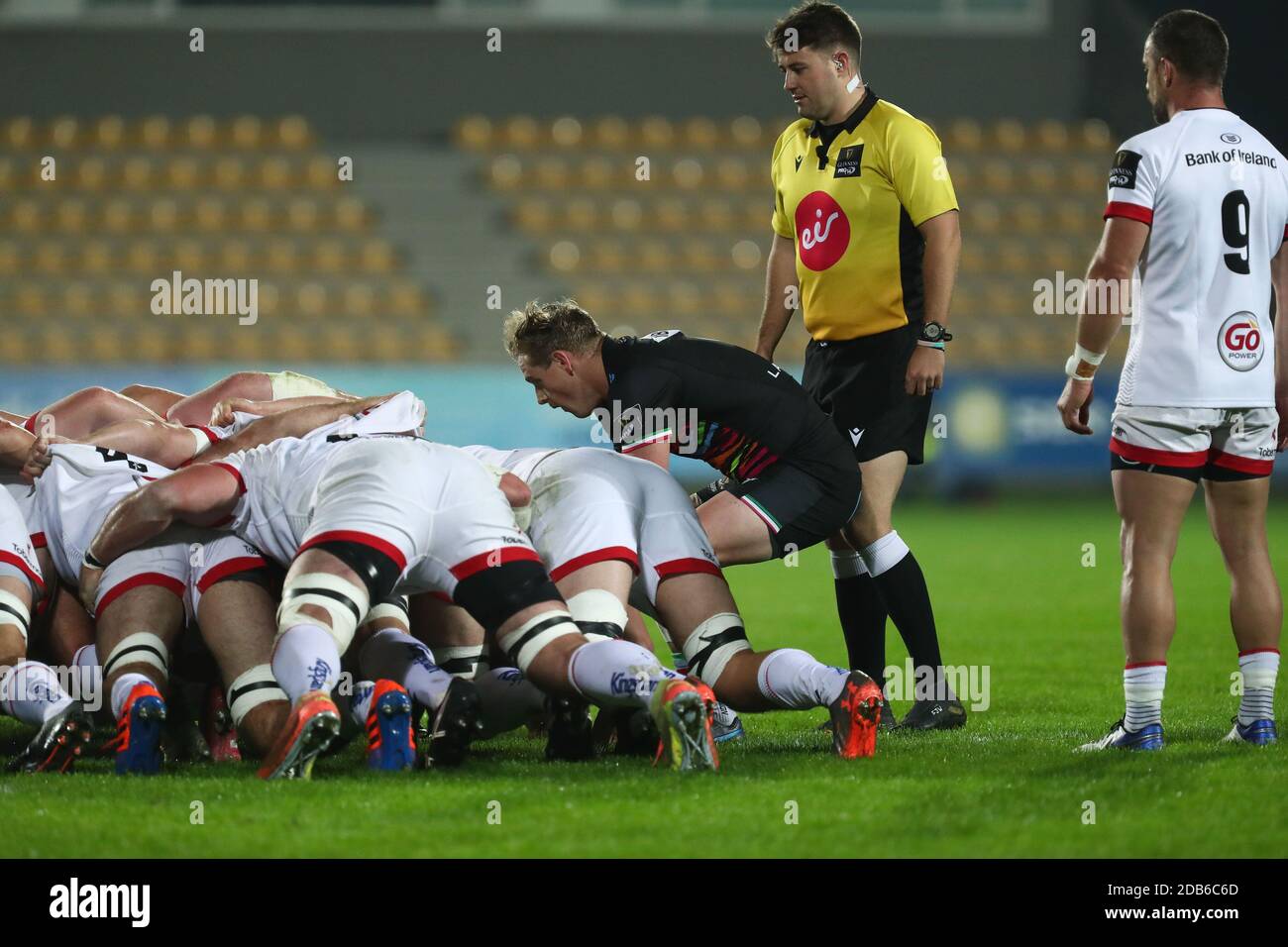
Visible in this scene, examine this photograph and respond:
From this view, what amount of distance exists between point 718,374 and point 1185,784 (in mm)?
2202

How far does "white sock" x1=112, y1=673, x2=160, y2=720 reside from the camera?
484cm

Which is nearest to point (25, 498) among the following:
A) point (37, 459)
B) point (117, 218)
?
point (37, 459)

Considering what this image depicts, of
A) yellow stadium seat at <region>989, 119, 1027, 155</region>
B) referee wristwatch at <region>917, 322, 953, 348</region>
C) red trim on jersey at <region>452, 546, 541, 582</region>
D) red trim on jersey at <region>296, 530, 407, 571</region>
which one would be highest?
yellow stadium seat at <region>989, 119, 1027, 155</region>

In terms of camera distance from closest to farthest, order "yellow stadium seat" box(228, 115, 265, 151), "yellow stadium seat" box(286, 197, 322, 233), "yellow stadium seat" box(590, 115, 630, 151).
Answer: "yellow stadium seat" box(286, 197, 322, 233)
"yellow stadium seat" box(228, 115, 265, 151)
"yellow stadium seat" box(590, 115, 630, 151)

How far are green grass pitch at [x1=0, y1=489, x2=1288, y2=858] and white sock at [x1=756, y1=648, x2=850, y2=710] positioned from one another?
7.9 inches

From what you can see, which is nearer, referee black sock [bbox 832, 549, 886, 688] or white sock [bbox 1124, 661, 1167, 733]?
white sock [bbox 1124, 661, 1167, 733]

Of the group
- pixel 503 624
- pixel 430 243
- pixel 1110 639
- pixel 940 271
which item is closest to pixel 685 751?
pixel 503 624

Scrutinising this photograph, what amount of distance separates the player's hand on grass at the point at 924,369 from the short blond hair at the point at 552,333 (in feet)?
4.03

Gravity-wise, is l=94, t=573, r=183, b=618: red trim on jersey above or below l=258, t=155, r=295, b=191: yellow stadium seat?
below

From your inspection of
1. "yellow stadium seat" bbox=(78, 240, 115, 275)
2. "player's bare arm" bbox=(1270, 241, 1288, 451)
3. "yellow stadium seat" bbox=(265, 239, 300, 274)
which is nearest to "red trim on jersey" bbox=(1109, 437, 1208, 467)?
"player's bare arm" bbox=(1270, 241, 1288, 451)

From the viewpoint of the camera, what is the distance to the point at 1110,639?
859 cm

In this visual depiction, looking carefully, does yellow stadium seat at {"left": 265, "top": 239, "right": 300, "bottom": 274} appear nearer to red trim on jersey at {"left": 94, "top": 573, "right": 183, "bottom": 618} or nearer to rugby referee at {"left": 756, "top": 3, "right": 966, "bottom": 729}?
rugby referee at {"left": 756, "top": 3, "right": 966, "bottom": 729}

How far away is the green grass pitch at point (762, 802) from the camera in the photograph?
3805 mm
